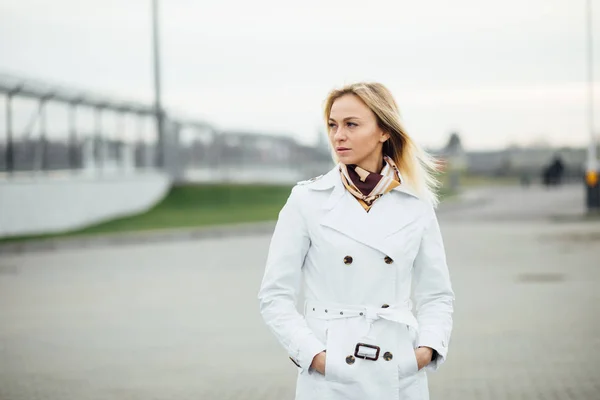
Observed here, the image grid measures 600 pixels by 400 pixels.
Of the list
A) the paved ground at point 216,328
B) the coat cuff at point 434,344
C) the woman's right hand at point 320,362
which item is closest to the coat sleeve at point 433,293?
the coat cuff at point 434,344

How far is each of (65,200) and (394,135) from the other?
2713cm

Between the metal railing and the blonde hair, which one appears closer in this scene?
the blonde hair

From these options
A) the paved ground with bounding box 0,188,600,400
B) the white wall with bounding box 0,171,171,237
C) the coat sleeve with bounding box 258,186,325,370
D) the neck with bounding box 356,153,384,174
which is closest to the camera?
the coat sleeve with bounding box 258,186,325,370

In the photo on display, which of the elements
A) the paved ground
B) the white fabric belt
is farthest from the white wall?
the white fabric belt

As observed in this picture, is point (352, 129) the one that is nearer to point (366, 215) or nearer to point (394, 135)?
point (394, 135)

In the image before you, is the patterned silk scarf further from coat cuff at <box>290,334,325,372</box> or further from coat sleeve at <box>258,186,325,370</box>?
coat cuff at <box>290,334,325,372</box>

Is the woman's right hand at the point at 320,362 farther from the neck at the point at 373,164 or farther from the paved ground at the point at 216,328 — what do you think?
the paved ground at the point at 216,328

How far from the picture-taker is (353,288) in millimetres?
3299

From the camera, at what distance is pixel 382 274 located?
3.31 m

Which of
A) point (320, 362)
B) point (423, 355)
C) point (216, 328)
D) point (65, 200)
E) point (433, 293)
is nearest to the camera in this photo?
point (320, 362)

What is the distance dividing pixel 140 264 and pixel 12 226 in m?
9.92

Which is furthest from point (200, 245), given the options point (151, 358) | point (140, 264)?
point (151, 358)

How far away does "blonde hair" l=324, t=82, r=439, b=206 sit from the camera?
3469mm

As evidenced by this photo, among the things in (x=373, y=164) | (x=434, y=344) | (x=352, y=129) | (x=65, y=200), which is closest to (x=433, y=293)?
(x=434, y=344)
